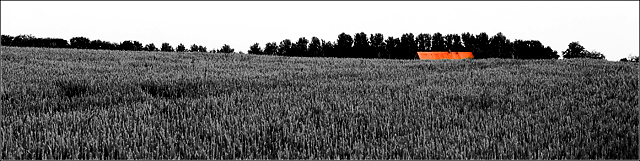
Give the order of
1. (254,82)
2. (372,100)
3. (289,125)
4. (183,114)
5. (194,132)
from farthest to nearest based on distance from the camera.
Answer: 1. (254,82)
2. (372,100)
3. (183,114)
4. (289,125)
5. (194,132)

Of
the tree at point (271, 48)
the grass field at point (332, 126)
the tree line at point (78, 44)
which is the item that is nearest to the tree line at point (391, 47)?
the tree at point (271, 48)

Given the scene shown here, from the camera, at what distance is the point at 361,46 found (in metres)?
88.6

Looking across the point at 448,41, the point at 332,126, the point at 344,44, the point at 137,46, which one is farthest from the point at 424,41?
the point at 332,126

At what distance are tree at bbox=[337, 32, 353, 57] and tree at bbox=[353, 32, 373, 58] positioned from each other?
1.02 m

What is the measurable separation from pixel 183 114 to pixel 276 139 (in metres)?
1.67

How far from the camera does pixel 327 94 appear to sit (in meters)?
6.26

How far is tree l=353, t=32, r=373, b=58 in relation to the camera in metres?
87.4

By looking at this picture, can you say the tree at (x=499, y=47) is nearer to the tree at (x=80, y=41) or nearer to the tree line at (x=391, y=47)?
the tree line at (x=391, y=47)

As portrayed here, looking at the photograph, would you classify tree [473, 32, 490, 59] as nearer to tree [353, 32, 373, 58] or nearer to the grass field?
tree [353, 32, 373, 58]

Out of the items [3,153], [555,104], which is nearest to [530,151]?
[555,104]

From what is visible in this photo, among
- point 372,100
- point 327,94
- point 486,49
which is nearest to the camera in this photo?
point 372,100

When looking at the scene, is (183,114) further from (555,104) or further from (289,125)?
(555,104)

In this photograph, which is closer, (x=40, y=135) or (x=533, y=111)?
(x=40, y=135)

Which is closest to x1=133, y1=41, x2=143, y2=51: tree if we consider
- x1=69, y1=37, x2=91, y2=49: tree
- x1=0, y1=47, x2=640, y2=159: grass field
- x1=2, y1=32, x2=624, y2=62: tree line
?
x1=69, y1=37, x2=91, y2=49: tree
